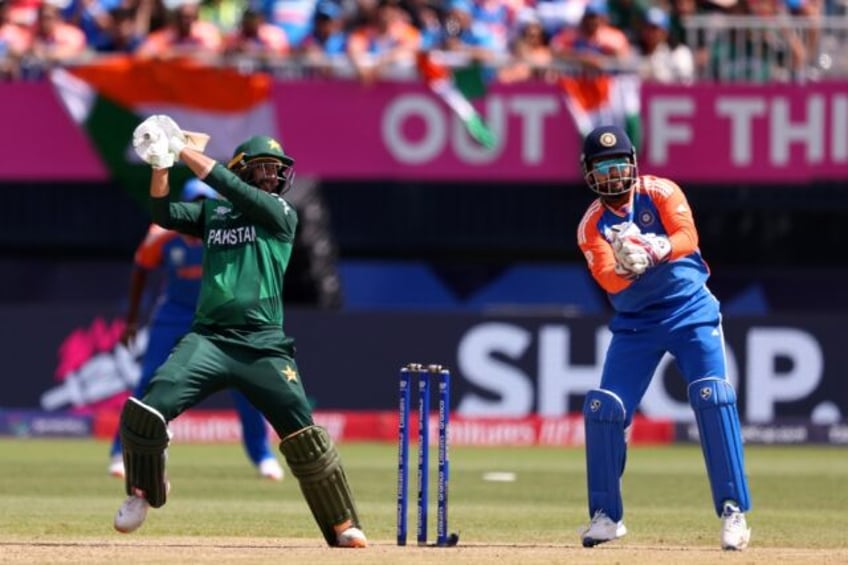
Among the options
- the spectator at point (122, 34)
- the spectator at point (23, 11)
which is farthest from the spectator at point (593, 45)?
the spectator at point (23, 11)

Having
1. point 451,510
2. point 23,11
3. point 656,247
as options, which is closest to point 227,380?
point 656,247

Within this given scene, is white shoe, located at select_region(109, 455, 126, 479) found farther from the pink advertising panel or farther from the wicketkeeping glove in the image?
the wicketkeeping glove

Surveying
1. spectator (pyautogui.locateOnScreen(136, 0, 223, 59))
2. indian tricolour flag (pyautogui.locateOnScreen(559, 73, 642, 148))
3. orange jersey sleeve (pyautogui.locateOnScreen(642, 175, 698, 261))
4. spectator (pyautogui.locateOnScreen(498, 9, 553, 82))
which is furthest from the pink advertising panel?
orange jersey sleeve (pyautogui.locateOnScreen(642, 175, 698, 261))

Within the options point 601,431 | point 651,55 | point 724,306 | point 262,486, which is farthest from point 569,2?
point 601,431

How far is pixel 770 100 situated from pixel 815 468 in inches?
157

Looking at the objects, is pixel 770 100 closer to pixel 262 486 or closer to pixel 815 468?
pixel 815 468

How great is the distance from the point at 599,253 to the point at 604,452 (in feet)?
3.12

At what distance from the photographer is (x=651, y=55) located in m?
18.8

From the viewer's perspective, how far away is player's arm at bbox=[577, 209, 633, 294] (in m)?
9.42

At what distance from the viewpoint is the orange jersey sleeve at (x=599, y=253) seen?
9445 mm

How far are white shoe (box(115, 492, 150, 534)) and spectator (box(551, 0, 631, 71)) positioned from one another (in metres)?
10.1

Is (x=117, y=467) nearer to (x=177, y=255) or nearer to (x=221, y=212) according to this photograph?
(x=177, y=255)

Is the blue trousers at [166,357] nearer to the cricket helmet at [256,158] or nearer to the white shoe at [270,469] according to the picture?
the white shoe at [270,469]

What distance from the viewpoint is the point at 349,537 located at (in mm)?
9305
